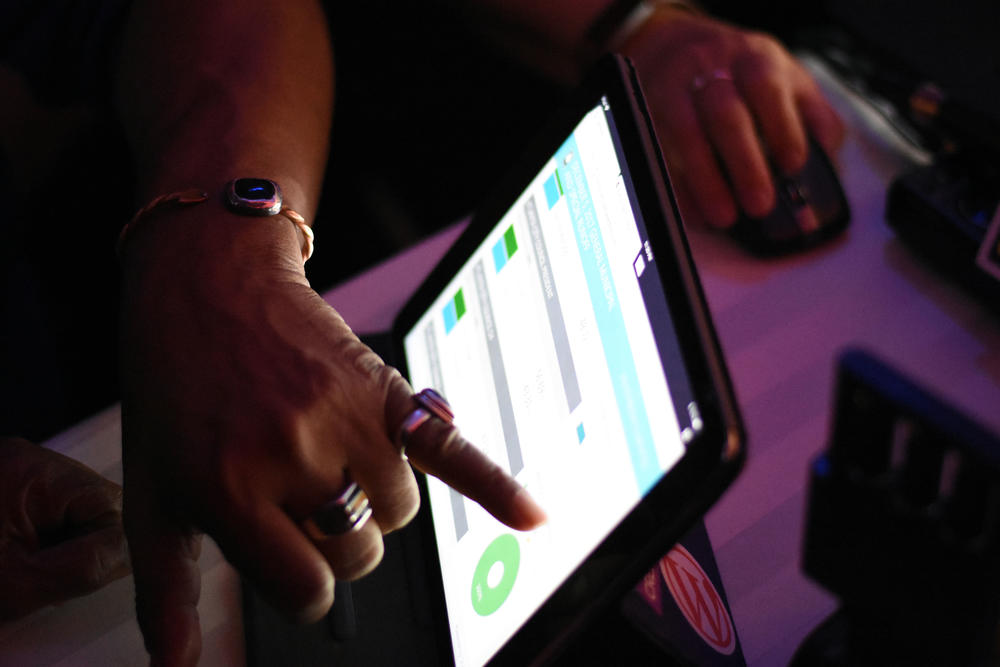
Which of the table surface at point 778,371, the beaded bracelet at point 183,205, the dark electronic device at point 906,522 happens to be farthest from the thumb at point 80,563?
the dark electronic device at point 906,522

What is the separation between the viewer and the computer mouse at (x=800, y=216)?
0.75 m

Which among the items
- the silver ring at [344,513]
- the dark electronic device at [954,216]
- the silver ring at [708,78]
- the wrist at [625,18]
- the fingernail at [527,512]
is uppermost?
the dark electronic device at [954,216]

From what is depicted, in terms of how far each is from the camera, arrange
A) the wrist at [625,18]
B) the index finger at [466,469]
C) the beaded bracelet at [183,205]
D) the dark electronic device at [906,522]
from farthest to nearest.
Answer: the wrist at [625,18] → the beaded bracelet at [183,205] → the index finger at [466,469] → the dark electronic device at [906,522]

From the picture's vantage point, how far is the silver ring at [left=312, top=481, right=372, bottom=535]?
0.41 m

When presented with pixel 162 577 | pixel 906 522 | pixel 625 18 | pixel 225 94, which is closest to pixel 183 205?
pixel 225 94

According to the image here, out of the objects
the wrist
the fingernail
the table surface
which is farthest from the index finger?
the wrist

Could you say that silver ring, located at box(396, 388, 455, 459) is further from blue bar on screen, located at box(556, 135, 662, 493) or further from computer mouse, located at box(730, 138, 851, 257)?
computer mouse, located at box(730, 138, 851, 257)

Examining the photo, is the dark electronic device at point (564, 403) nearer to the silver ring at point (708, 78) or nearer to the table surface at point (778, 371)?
the table surface at point (778, 371)

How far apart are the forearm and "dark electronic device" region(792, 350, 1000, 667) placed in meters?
0.44

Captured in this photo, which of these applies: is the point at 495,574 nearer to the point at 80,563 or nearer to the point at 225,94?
the point at 80,563

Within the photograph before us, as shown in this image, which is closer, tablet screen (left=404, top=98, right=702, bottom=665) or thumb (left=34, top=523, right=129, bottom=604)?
tablet screen (left=404, top=98, right=702, bottom=665)

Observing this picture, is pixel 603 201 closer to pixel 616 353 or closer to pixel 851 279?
pixel 616 353

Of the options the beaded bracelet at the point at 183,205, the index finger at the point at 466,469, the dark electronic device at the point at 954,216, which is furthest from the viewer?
the dark electronic device at the point at 954,216

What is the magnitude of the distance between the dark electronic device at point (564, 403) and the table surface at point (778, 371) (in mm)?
134
